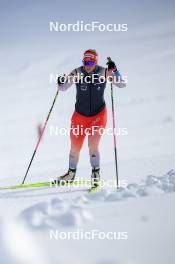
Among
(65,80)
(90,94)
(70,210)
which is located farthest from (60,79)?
(70,210)

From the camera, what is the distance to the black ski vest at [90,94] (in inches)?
259

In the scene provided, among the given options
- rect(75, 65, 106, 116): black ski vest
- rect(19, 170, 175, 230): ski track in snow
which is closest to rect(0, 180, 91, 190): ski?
rect(75, 65, 106, 116): black ski vest

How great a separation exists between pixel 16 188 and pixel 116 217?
11.5 feet

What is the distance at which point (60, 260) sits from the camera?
10.3ft

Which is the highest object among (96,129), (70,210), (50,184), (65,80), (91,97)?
(65,80)

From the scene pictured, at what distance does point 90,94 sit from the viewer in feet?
21.8

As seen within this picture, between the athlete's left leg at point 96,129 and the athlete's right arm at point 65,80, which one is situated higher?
the athlete's right arm at point 65,80

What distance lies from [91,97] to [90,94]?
2.1 inches

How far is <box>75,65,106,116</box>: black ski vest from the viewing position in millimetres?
6570

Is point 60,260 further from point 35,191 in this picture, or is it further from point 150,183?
point 35,191

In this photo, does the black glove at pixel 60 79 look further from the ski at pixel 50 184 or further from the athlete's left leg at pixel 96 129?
the ski at pixel 50 184

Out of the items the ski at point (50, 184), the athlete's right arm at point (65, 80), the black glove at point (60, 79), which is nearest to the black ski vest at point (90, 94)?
the athlete's right arm at point (65, 80)

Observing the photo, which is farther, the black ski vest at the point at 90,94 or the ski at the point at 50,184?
the ski at the point at 50,184

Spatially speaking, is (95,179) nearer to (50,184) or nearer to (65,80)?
(50,184)
